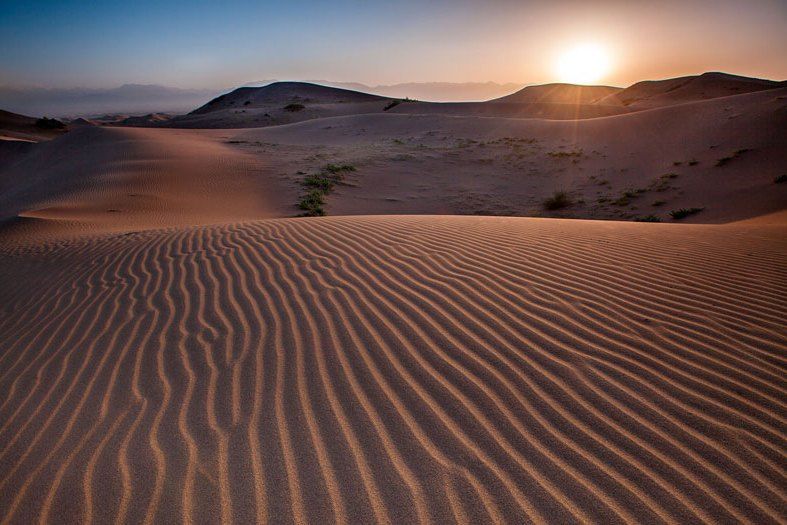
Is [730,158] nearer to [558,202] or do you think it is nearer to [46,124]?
[558,202]

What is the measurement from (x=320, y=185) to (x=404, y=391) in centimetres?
1146

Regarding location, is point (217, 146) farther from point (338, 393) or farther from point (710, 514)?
point (710, 514)

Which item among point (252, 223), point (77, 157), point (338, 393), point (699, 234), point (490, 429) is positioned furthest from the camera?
point (77, 157)

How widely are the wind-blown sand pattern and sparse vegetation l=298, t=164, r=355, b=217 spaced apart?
6369mm

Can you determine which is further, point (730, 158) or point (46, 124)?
point (46, 124)

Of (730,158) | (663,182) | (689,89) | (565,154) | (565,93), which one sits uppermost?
(565,93)

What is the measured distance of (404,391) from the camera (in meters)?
2.56

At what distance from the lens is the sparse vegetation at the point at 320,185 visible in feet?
36.2

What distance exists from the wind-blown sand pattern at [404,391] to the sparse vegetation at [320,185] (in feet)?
20.9

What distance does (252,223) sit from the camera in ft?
23.0

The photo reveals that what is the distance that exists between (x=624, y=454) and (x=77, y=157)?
2071 centimetres

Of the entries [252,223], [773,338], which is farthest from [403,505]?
[252,223]

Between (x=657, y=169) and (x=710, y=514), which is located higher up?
(x=657, y=169)

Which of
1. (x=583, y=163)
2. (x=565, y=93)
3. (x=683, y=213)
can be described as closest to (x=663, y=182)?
(x=683, y=213)
